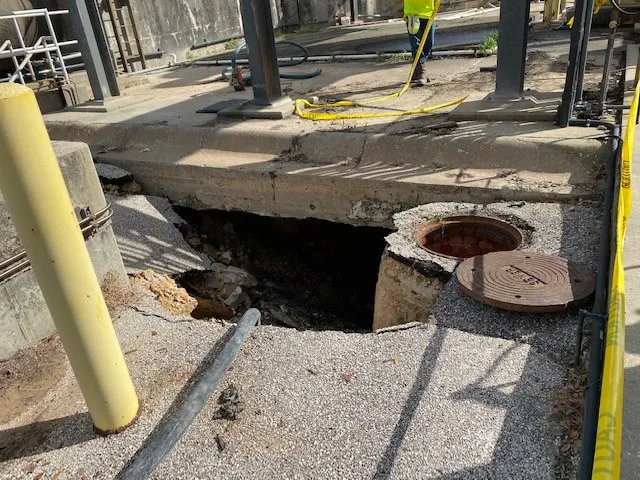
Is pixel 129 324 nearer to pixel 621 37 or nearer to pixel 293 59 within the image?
pixel 293 59

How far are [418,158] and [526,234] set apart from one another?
2.03m

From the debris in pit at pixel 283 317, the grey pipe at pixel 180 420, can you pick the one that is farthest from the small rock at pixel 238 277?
the grey pipe at pixel 180 420

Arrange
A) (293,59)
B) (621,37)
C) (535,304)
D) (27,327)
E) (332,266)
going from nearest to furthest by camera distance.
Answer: (535,304) → (27,327) → (332,266) → (621,37) → (293,59)

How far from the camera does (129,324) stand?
4.20m

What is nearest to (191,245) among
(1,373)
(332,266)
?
(332,266)

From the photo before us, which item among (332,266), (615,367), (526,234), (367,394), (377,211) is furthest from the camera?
(332,266)

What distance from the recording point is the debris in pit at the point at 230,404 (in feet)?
10.2

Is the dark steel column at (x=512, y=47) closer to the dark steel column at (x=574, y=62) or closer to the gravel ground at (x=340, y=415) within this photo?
the dark steel column at (x=574, y=62)

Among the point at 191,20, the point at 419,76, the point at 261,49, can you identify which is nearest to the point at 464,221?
the point at 261,49

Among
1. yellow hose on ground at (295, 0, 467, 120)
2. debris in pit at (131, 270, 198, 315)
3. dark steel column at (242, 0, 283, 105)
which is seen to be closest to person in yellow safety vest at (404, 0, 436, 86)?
yellow hose on ground at (295, 0, 467, 120)

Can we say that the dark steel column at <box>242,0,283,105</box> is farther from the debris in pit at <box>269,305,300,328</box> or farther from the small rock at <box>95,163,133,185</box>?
the debris in pit at <box>269,305,300,328</box>

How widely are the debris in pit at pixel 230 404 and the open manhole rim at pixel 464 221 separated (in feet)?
7.28

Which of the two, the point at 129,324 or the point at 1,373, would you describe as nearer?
the point at 1,373

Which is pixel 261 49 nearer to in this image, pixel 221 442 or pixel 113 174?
pixel 113 174
